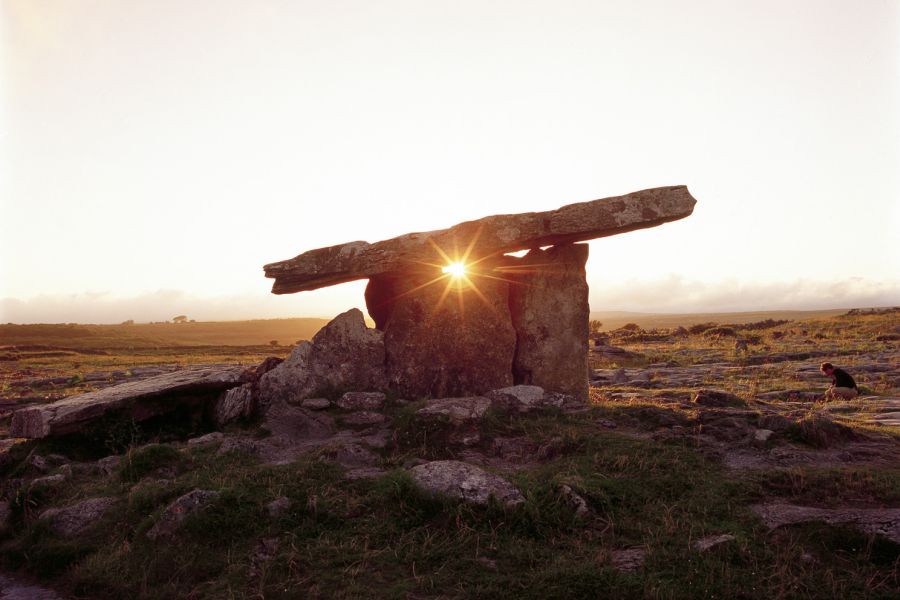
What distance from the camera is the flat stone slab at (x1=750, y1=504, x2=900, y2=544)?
7051mm

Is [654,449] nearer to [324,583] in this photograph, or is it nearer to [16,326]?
[324,583]

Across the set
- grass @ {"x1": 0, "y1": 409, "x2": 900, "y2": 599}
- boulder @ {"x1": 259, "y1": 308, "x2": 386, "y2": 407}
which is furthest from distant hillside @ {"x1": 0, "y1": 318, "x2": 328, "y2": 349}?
grass @ {"x1": 0, "y1": 409, "x2": 900, "y2": 599}

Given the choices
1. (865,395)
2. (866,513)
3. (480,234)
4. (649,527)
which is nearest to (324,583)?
(649,527)

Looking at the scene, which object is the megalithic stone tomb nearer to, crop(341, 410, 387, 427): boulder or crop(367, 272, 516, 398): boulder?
crop(367, 272, 516, 398): boulder

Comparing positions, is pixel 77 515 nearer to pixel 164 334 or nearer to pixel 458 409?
pixel 458 409

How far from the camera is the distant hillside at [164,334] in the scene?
223ft

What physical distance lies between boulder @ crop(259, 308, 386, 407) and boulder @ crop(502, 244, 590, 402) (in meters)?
3.73

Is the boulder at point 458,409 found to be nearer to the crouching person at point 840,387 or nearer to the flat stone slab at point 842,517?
the flat stone slab at point 842,517

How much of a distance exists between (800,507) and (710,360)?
19.7 metres

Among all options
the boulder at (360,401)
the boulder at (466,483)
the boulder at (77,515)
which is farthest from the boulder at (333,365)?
the boulder at (466,483)

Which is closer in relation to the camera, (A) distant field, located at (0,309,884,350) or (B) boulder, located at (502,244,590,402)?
(B) boulder, located at (502,244,590,402)

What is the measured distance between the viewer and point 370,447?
1120 cm

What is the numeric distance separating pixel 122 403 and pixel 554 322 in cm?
1017

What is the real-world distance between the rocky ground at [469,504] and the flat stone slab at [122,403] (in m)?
0.32
